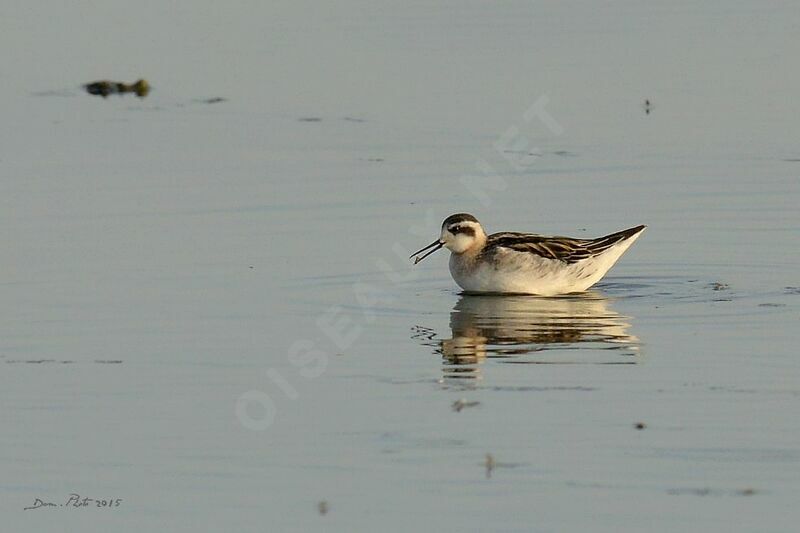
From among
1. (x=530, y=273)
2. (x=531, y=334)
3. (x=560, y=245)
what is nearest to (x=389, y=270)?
(x=530, y=273)

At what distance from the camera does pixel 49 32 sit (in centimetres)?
2930

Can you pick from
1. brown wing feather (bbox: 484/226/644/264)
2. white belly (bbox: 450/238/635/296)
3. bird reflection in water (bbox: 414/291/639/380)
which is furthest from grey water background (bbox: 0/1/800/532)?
brown wing feather (bbox: 484/226/644/264)

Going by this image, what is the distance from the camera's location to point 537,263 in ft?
55.2

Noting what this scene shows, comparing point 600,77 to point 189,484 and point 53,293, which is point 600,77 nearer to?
point 53,293

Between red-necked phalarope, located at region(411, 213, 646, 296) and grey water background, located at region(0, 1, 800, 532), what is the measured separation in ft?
0.77

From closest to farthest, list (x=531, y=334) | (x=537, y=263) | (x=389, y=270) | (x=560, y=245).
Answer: (x=531, y=334), (x=537, y=263), (x=560, y=245), (x=389, y=270)

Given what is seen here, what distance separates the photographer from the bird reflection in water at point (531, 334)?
44.4 feet

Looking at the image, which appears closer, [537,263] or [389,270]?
[537,263]

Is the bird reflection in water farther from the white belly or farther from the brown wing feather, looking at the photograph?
the brown wing feather

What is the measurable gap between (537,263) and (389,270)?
144cm

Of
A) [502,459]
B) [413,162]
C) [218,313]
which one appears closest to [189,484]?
[502,459]

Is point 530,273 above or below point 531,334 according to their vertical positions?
above

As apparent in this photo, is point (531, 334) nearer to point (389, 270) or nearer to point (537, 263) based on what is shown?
point (537, 263)

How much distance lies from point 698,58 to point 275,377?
14.8m
